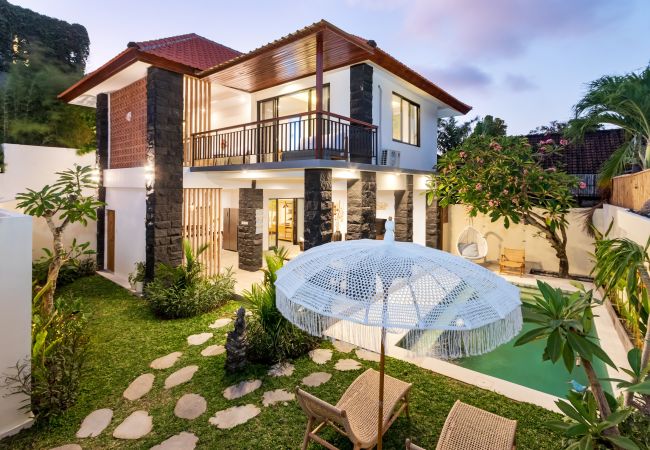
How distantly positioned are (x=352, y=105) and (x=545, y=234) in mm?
8706

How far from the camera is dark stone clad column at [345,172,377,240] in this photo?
9.45 metres

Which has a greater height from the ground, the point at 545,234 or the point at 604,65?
the point at 604,65

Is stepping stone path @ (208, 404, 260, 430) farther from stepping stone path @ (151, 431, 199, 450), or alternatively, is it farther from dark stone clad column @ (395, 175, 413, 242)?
dark stone clad column @ (395, 175, 413, 242)

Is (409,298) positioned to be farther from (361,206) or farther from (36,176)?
(36,176)

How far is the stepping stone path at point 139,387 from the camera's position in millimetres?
5086

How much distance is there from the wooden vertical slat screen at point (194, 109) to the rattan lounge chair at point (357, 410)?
904 centimetres

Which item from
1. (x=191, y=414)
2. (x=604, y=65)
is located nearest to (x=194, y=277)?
(x=191, y=414)

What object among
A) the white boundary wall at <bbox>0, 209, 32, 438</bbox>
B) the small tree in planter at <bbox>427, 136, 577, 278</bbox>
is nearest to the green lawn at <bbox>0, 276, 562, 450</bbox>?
the white boundary wall at <bbox>0, 209, 32, 438</bbox>

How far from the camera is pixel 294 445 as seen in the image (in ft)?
13.1

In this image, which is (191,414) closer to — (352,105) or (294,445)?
(294,445)

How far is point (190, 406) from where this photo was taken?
4.77 metres

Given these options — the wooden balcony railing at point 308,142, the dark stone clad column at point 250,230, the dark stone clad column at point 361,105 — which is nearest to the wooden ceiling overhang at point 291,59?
the dark stone clad column at point 361,105

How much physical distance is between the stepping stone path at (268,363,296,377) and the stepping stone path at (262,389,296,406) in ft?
1.42

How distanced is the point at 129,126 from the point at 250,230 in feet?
16.7
